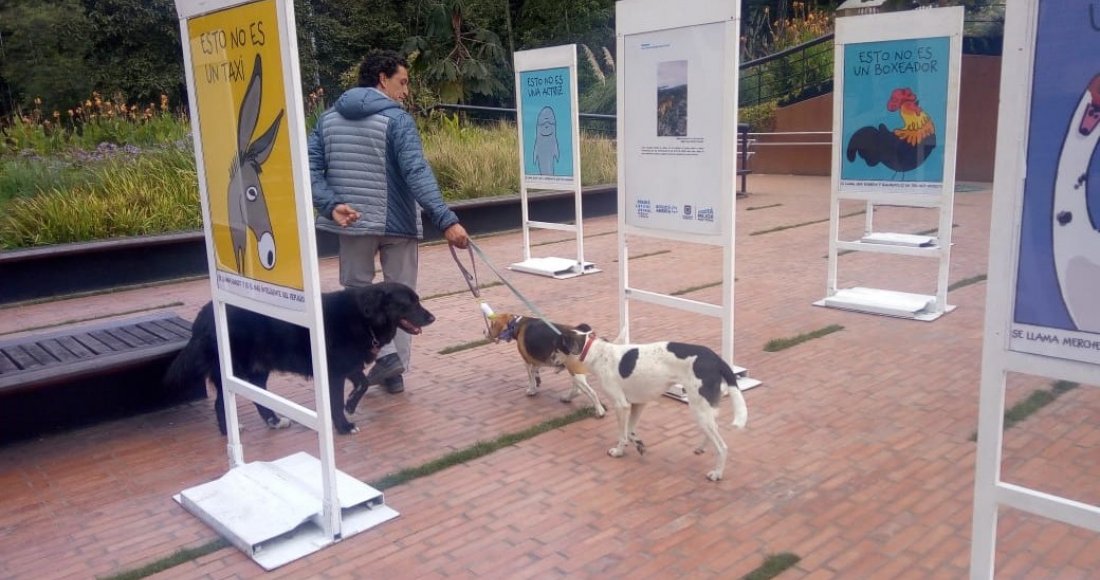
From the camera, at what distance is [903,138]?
7004 mm

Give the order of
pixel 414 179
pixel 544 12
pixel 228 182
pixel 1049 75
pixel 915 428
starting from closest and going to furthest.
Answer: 1. pixel 1049 75
2. pixel 228 182
3. pixel 915 428
4. pixel 414 179
5. pixel 544 12

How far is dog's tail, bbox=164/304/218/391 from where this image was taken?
188 inches

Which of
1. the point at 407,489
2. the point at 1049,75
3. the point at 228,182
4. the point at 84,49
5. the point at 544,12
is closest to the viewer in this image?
the point at 1049,75

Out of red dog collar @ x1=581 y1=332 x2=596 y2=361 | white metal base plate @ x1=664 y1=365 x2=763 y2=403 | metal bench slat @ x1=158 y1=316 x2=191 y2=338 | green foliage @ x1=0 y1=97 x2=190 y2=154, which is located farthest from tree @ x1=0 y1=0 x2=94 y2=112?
red dog collar @ x1=581 y1=332 x2=596 y2=361

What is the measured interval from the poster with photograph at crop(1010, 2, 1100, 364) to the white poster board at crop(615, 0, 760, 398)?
2.51 metres

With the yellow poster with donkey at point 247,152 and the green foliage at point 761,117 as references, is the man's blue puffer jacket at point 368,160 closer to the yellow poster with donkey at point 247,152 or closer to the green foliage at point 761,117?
the yellow poster with donkey at point 247,152

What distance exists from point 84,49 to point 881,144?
24989mm

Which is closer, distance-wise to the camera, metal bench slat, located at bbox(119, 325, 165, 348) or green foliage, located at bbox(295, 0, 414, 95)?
metal bench slat, located at bbox(119, 325, 165, 348)

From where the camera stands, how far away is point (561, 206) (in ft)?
42.5

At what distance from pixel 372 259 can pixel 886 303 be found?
4339 mm

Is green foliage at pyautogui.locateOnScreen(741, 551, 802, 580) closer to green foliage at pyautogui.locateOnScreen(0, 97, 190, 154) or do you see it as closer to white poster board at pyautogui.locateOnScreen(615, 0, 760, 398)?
white poster board at pyautogui.locateOnScreen(615, 0, 760, 398)

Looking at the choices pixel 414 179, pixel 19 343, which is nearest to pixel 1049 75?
pixel 414 179

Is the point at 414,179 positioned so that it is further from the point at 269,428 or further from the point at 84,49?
the point at 84,49

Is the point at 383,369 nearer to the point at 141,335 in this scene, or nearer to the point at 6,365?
the point at 141,335
